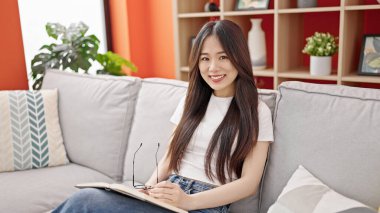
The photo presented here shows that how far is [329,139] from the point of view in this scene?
1.32 m

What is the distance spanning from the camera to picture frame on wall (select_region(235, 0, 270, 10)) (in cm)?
244

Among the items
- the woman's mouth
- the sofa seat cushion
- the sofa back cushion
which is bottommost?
the sofa seat cushion

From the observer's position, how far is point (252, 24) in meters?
2.57

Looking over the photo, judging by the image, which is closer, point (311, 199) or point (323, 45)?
point (311, 199)

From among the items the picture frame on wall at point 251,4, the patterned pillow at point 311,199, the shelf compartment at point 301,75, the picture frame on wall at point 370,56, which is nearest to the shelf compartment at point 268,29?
the picture frame on wall at point 251,4

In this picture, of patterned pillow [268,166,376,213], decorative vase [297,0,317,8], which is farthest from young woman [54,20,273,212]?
decorative vase [297,0,317,8]

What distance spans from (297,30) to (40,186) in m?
1.76

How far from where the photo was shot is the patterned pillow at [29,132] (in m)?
1.98

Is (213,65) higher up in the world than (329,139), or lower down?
higher up

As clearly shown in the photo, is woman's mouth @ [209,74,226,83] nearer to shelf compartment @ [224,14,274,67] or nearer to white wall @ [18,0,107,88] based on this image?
shelf compartment @ [224,14,274,67]

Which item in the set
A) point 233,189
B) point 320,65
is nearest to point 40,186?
point 233,189

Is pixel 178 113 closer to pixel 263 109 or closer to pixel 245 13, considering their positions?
pixel 263 109

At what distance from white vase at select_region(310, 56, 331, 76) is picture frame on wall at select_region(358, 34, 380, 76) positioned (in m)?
0.16

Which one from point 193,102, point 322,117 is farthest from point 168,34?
point 322,117
